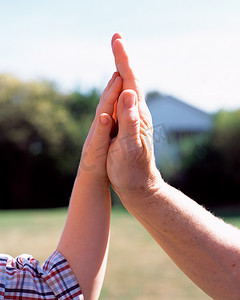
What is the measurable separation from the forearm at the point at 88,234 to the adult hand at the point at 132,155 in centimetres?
14

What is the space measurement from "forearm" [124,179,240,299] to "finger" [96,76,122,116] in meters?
0.34

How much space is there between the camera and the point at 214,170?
19.8 m

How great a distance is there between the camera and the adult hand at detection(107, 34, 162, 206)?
1066 mm

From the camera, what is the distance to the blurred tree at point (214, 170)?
19844 mm

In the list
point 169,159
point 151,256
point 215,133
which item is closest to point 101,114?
point 151,256

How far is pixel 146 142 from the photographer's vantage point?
1.13 metres

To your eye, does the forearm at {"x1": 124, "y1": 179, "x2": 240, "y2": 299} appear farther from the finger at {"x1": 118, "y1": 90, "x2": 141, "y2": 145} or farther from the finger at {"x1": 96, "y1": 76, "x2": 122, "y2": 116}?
the finger at {"x1": 96, "y1": 76, "x2": 122, "y2": 116}

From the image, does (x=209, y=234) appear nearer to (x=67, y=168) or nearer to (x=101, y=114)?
(x=101, y=114)

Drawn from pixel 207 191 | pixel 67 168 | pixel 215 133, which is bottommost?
pixel 207 191

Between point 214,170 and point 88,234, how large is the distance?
63.1ft

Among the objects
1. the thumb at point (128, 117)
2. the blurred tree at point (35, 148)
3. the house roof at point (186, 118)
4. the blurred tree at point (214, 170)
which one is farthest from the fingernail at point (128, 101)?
the house roof at point (186, 118)

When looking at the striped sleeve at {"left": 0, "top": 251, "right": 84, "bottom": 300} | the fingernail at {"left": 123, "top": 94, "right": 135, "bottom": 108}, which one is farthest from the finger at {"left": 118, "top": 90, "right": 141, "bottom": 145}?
the striped sleeve at {"left": 0, "top": 251, "right": 84, "bottom": 300}

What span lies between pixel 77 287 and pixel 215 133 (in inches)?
786

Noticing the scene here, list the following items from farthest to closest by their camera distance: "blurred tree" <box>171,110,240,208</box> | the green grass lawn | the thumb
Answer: "blurred tree" <box>171,110,240,208</box> → the green grass lawn → the thumb
